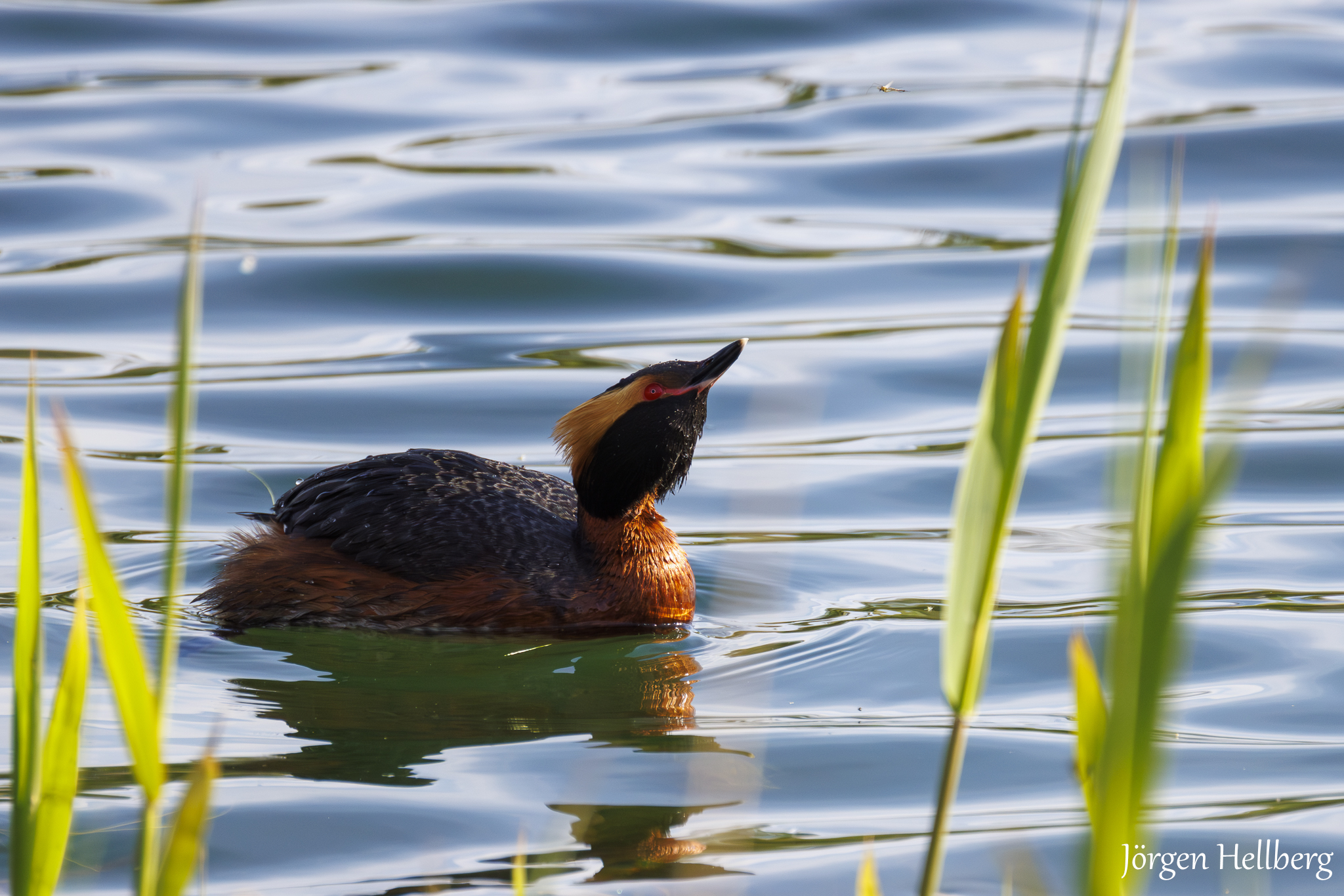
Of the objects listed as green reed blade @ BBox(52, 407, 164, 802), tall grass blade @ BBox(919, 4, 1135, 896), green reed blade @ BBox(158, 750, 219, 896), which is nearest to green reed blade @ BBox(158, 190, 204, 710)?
green reed blade @ BBox(52, 407, 164, 802)


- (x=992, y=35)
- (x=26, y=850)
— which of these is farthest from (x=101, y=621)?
(x=992, y=35)

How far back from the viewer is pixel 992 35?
15.4m

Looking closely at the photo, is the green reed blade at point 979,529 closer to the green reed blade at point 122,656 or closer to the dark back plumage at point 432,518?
the green reed blade at point 122,656

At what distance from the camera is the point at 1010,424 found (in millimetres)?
1514

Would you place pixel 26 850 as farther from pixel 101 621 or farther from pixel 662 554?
pixel 662 554

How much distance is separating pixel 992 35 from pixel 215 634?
11987mm

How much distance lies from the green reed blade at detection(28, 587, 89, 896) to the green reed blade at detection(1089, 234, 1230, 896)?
117cm

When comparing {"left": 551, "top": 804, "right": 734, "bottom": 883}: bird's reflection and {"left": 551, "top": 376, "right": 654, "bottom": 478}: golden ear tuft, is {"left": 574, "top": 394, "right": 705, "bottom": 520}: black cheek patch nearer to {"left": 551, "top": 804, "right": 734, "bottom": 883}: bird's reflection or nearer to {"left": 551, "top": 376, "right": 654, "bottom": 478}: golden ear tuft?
{"left": 551, "top": 376, "right": 654, "bottom": 478}: golden ear tuft

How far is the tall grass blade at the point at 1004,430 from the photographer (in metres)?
1.38

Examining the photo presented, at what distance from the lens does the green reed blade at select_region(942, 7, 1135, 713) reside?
1378 millimetres

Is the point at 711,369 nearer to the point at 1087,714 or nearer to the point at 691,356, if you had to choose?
the point at 691,356

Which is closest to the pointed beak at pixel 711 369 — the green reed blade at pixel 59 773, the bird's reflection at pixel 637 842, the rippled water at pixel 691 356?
the rippled water at pixel 691 356

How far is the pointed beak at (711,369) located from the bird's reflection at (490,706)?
3.15 feet

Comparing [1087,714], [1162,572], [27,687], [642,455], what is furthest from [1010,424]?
[642,455]
